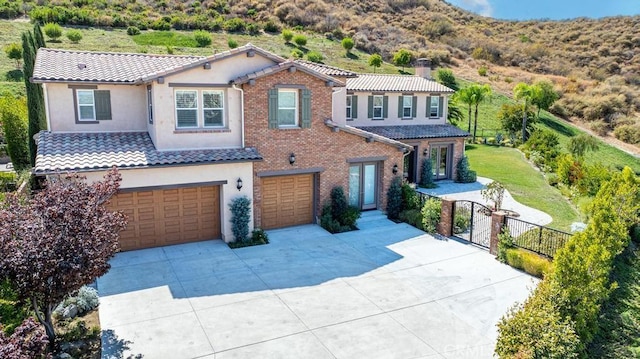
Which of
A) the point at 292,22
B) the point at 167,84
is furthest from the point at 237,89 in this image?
the point at 292,22

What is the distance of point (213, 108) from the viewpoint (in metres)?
16.5

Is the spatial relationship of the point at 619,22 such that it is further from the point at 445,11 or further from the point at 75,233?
the point at 75,233

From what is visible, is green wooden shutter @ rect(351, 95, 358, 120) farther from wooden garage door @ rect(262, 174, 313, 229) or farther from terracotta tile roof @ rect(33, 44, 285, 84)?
terracotta tile roof @ rect(33, 44, 285, 84)

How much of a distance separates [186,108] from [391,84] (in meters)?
15.8

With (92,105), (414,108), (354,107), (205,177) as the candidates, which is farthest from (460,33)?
(92,105)

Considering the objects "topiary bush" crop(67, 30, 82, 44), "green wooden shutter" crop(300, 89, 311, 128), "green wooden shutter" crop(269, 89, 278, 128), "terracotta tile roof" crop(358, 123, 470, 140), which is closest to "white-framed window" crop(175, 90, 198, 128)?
"green wooden shutter" crop(269, 89, 278, 128)

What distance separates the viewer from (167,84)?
15508 millimetres

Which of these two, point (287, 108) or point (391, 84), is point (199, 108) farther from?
point (391, 84)

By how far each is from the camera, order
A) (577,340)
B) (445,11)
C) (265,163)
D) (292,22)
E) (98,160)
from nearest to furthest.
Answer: (577,340) → (98,160) → (265,163) → (292,22) → (445,11)

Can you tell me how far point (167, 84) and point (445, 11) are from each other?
97757mm

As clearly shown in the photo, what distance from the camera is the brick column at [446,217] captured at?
17562mm

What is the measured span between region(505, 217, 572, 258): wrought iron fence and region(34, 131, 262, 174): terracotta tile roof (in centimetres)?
942

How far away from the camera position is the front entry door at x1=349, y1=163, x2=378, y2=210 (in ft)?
65.1

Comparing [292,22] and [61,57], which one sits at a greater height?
[292,22]
